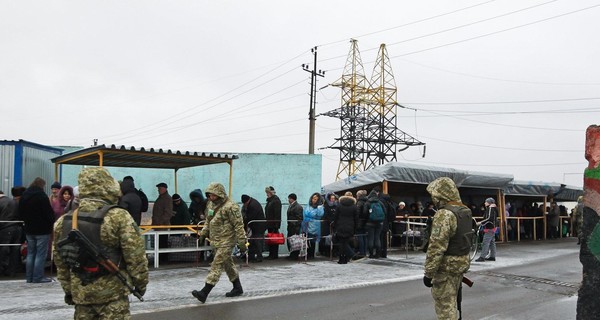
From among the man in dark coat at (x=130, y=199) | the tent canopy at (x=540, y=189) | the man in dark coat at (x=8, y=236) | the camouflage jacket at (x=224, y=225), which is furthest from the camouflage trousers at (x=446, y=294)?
the tent canopy at (x=540, y=189)

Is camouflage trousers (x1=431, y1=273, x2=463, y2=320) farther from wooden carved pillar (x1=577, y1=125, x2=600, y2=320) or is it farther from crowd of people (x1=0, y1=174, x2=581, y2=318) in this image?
wooden carved pillar (x1=577, y1=125, x2=600, y2=320)

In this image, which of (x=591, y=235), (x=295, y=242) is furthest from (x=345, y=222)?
(x=591, y=235)

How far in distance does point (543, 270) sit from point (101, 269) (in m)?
11.2

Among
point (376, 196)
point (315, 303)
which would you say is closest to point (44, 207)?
point (315, 303)

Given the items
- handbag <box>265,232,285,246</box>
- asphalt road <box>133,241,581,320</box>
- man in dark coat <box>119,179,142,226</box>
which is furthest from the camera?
handbag <box>265,232,285,246</box>

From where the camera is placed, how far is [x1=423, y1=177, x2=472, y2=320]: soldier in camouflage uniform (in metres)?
5.70

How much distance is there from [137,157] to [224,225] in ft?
16.6

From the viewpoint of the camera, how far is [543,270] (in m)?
12.7

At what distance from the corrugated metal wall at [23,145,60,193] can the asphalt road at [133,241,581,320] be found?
7.37 metres

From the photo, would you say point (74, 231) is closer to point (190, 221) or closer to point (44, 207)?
point (44, 207)

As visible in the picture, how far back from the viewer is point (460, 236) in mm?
5844

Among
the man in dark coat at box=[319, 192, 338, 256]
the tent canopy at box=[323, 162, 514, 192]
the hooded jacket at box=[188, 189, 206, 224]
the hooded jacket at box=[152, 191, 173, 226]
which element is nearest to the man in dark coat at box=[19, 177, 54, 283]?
the hooded jacket at box=[152, 191, 173, 226]

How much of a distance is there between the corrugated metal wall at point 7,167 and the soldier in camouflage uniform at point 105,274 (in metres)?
9.43

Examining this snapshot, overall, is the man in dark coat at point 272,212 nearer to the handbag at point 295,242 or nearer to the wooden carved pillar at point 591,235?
the handbag at point 295,242
